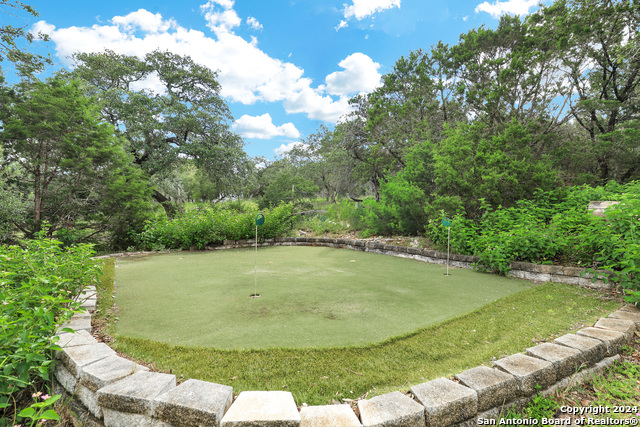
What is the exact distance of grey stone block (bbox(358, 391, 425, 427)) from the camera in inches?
45.8

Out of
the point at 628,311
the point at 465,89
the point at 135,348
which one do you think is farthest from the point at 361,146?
the point at 135,348

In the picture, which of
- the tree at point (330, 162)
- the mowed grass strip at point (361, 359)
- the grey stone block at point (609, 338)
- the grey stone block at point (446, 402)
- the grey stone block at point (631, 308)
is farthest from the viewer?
the tree at point (330, 162)

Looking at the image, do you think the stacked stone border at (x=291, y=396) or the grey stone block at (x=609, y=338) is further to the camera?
the grey stone block at (x=609, y=338)

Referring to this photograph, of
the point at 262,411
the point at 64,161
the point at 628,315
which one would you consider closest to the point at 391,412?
the point at 262,411

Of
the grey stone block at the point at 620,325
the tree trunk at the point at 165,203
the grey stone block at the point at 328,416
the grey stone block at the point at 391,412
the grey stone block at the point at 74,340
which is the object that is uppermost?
the tree trunk at the point at 165,203

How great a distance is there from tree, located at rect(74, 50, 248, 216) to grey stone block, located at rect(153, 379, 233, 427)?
35.3 ft

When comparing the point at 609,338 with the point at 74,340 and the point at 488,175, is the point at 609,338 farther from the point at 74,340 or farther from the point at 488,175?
the point at 488,175

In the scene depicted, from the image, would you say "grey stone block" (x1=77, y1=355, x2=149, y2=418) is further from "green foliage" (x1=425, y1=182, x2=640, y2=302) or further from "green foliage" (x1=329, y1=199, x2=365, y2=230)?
"green foliage" (x1=329, y1=199, x2=365, y2=230)

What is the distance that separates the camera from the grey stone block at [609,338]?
181 cm

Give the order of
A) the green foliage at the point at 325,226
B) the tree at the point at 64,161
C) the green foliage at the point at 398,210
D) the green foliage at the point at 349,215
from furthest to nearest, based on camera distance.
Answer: the green foliage at the point at 325,226 < the green foliage at the point at 349,215 < the green foliage at the point at 398,210 < the tree at the point at 64,161

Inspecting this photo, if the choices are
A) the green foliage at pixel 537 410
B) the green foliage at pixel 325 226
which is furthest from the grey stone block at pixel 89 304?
the green foliage at pixel 325 226

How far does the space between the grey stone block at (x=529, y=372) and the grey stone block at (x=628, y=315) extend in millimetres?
1278

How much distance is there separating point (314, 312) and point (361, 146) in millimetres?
12269

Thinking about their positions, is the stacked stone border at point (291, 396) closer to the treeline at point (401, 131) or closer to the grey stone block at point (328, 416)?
the grey stone block at point (328, 416)
